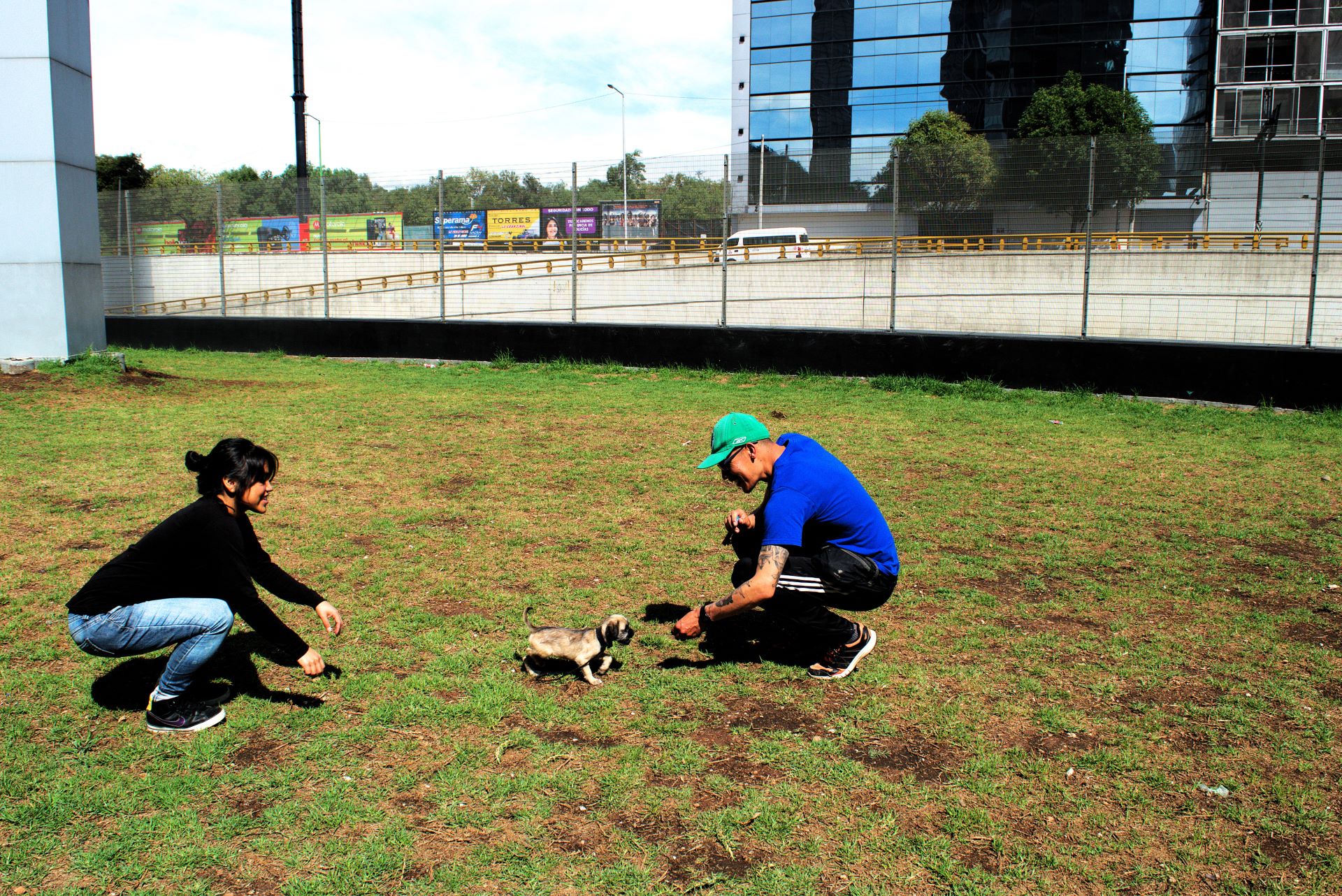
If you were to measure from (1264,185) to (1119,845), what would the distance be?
1389 centimetres

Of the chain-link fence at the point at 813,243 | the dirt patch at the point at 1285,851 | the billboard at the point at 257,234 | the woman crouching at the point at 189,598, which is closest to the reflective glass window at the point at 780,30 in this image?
the chain-link fence at the point at 813,243

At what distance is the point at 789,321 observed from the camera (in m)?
18.0

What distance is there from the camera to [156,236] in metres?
19.8

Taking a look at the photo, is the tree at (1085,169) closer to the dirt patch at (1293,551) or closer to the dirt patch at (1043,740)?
the dirt patch at (1293,551)

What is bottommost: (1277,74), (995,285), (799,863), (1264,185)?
(799,863)

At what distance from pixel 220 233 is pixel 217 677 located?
57.5 feet

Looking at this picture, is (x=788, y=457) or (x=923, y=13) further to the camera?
(x=923, y=13)

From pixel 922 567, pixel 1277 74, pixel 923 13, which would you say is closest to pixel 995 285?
pixel 922 567

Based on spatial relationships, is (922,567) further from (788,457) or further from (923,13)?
(923,13)

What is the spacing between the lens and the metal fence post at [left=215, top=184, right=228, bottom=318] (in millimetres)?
19109

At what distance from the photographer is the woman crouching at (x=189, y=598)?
3590mm

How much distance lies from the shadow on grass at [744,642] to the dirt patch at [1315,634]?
7.91 ft

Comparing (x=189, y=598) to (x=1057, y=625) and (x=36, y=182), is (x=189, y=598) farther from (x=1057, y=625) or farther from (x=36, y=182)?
(x=36, y=182)

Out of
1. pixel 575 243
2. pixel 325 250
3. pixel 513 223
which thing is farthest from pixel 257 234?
pixel 575 243
